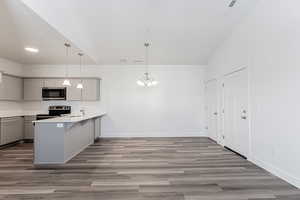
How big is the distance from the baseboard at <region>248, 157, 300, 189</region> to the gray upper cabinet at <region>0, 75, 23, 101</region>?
677 centimetres

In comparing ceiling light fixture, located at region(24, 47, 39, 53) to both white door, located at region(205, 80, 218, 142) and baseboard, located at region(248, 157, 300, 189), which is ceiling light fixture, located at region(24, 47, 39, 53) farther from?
baseboard, located at region(248, 157, 300, 189)

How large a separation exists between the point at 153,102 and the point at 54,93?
338 centimetres

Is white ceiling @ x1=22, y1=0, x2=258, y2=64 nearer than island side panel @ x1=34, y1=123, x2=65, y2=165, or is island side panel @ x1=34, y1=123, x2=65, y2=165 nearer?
island side panel @ x1=34, y1=123, x2=65, y2=165

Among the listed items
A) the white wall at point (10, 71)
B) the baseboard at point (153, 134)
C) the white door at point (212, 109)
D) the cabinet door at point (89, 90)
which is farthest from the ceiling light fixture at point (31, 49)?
the white door at point (212, 109)

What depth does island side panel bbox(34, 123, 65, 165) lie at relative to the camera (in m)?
4.07

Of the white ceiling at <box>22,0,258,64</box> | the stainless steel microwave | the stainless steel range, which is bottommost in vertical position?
the stainless steel range

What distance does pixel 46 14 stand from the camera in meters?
3.38

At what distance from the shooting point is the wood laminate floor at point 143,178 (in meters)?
2.82

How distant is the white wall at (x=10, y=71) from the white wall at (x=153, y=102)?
91.4 inches

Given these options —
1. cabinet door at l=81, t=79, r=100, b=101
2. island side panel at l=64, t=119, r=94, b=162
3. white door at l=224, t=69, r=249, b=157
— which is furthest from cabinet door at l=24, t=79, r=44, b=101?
white door at l=224, t=69, r=249, b=157

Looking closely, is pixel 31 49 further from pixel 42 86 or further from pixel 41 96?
pixel 41 96

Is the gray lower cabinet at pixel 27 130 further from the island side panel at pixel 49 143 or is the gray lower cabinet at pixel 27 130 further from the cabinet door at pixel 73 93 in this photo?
the island side panel at pixel 49 143

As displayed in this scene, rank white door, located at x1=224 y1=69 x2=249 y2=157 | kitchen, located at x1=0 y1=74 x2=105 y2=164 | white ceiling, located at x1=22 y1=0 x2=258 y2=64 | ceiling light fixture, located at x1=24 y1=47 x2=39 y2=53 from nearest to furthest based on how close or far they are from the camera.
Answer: white ceiling, located at x1=22 y1=0 x2=258 y2=64, white door, located at x1=224 y1=69 x2=249 y2=157, ceiling light fixture, located at x1=24 y1=47 x2=39 y2=53, kitchen, located at x1=0 y1=74 x2=105 y2=164

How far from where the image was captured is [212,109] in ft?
22.0
